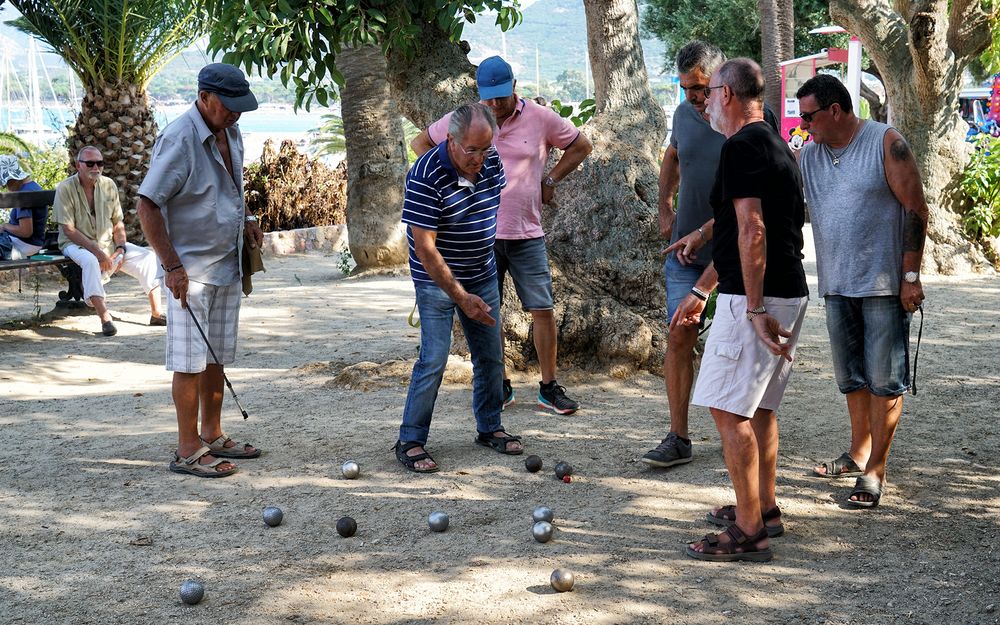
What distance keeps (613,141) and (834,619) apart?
4.78 metres

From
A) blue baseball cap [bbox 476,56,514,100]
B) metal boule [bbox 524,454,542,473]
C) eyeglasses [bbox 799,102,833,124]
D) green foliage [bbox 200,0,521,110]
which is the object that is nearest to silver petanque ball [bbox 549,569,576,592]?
metal boule [bbox 524,454,542,473]

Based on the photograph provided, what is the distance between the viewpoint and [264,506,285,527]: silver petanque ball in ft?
15.5

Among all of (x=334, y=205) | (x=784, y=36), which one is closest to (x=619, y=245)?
(x=334, y=205)

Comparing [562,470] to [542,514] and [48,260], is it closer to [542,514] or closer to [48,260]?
[542,514]

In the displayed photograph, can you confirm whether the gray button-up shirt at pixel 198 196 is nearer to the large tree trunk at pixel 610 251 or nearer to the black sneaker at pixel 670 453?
the black sneaker at pixel 670 453

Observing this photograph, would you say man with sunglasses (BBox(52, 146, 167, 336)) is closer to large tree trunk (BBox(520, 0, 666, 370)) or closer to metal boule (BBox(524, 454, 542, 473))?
large tree trunk (BBox(520, 0, 666, 370))

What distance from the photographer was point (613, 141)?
25.7 ft

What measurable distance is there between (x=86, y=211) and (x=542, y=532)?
7224mm

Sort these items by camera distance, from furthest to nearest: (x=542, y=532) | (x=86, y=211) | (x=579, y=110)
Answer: (x=86, y=211), (x=579, y=110), (x=542, y=532)

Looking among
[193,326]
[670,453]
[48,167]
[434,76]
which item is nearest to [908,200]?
[670,453]

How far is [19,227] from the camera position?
34.1 ft

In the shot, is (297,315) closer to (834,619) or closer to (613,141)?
(613,141)

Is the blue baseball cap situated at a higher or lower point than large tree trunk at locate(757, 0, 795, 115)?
lower

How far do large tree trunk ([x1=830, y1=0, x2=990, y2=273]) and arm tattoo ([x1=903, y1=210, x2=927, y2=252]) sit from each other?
7243 mm
